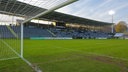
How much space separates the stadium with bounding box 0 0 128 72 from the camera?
6305mm

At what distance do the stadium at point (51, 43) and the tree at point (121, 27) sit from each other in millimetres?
9988

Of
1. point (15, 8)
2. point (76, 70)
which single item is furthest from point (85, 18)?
point (76, 70)

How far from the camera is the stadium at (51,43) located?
6305mm

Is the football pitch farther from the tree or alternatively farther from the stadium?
the tree

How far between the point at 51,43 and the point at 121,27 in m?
79.5

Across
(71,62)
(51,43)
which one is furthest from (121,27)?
(71,62)

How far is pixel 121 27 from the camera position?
9069 cm

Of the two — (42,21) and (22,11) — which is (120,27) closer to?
(42,21)

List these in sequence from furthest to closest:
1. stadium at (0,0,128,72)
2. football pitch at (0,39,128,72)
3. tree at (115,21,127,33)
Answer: tree at (115,21,127,33) < stadium at (0,0,128,72) < football pitch at (0,39,128,72)

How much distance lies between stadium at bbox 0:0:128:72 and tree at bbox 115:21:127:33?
393 inches

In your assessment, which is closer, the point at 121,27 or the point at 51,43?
the point at 51,43

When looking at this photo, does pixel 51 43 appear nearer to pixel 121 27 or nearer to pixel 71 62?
pixel 71 62

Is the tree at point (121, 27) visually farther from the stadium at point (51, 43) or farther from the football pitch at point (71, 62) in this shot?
the football pitch at point (71, 62)

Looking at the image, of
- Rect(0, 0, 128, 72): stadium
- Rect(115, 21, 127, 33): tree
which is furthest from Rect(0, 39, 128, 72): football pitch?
Rect(115, 21, 127, 33): tree
